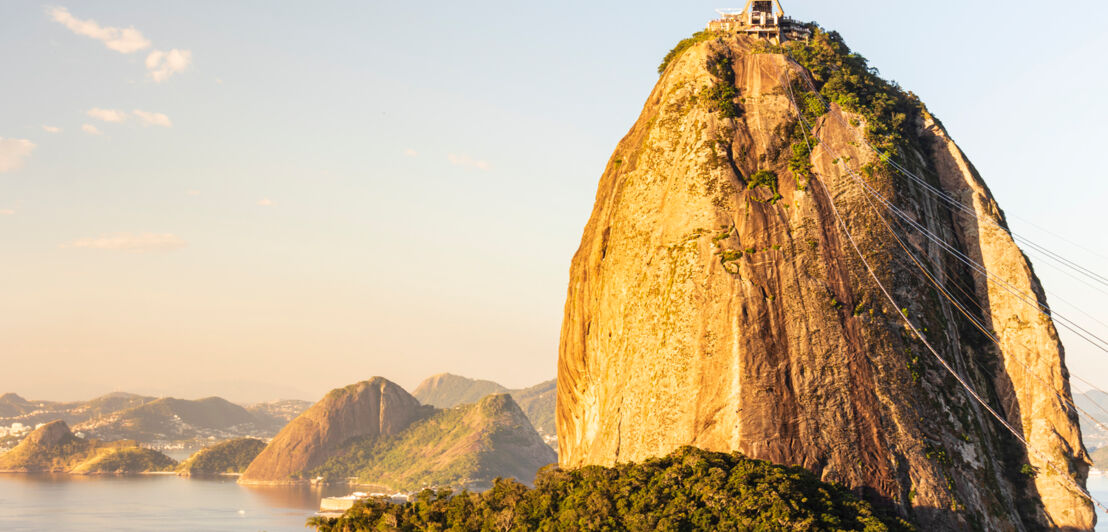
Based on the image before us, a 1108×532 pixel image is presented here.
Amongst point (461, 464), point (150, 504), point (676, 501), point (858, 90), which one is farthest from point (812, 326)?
point (461, 464)

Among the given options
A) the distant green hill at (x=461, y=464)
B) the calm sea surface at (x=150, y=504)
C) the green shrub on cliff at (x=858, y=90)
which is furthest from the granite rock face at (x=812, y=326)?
the distant green hill at (x=461, y=464)

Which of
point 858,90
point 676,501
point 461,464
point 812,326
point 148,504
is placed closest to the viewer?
point 676,501

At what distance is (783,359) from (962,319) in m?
9.79

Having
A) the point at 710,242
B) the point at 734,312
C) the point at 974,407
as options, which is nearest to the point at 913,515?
the point at 974,407

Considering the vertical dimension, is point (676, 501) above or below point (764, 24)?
below

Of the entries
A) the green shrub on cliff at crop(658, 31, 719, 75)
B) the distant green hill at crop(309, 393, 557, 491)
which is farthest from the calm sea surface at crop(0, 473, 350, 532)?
the green shrub on cliff at crop(658, 31, 719, 75)

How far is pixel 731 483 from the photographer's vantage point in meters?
28.0

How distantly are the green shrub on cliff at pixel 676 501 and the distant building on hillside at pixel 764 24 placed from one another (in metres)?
23.4

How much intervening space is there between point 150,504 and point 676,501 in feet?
453

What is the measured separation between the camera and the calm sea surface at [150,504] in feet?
389

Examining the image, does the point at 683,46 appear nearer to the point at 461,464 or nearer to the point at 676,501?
the point at 676,501

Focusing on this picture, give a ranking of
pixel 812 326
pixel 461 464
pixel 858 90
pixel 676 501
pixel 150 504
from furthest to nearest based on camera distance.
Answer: pixel 461 464
pixel 150 504
pixel 858 90
pixel 812 326
pixel 676 501

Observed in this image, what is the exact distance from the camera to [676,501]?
2762 centimetres

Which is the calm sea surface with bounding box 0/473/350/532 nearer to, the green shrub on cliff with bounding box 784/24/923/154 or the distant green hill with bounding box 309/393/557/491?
the distant green hill with bounding box 309/393/557/491
